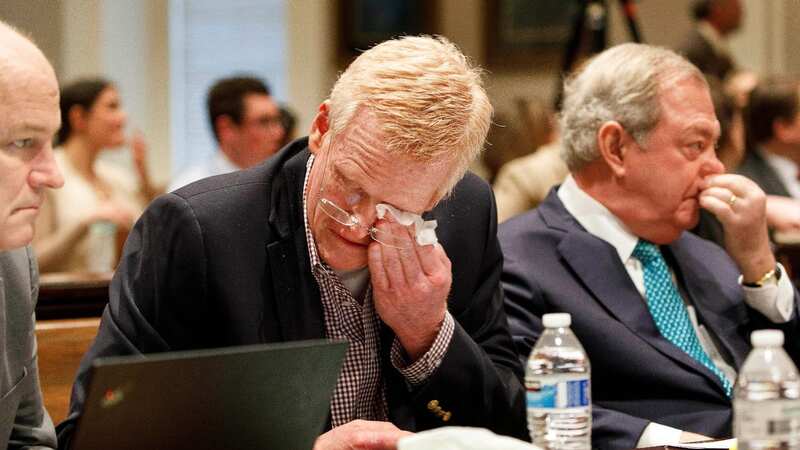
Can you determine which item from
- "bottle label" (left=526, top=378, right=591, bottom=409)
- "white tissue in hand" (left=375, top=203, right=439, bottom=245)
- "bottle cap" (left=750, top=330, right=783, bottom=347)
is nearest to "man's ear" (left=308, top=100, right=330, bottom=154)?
"white tissue in hand" (left=375, top=203, right=439, bottom=245)

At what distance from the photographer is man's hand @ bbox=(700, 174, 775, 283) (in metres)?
2.54

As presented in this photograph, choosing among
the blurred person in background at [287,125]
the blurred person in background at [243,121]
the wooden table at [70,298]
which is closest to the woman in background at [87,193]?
the blurred person in background at [243,121]

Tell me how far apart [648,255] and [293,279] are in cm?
97

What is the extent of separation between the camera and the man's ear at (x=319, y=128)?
6.33 feet

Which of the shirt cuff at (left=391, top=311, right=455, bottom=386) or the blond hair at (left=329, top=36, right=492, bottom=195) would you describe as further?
the shirt cuff at (left=391, top=311, right=455, bottom=386)

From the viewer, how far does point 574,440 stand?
66.5 inches

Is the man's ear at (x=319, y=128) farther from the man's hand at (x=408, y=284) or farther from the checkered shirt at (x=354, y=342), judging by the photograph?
the man's hand at (x=408, y=284)

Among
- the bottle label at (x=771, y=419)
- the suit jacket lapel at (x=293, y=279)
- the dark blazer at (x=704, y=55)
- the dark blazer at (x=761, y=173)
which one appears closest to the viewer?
the bottle label at (x=771, y=419)

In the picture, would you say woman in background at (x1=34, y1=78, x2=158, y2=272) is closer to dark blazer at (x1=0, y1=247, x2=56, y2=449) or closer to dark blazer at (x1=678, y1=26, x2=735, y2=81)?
dark blazer at (x1=0, y1=247, x2=56, y2=449)

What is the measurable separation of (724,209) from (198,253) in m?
1.20

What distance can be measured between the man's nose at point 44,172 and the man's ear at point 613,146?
1.33 metres

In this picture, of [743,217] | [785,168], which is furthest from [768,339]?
[785,168]

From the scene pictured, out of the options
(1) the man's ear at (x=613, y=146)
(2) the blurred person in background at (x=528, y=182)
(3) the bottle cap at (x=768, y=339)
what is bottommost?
(2) the blurred person in background at (x=528, y=182)

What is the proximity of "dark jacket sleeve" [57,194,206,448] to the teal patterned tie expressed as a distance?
105 centimetres
